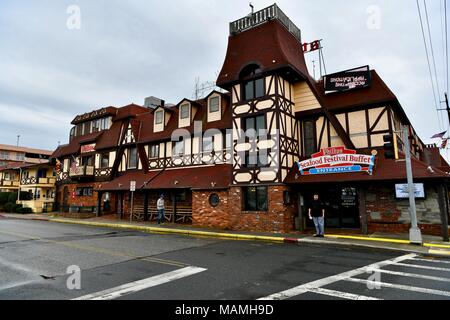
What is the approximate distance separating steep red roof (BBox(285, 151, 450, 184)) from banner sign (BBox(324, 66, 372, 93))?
4052mm

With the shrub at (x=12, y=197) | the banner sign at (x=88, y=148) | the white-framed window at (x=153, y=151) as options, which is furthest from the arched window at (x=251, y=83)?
the shrub at (x=12, y=197)

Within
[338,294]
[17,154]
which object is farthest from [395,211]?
[17,154]

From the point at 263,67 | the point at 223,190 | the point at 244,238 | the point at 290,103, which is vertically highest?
the point at 263,67

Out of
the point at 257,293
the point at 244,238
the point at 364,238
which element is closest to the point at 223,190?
the point at 244,238

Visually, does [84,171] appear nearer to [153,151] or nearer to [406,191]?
[153,151]

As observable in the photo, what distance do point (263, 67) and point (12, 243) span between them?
48.3 feet

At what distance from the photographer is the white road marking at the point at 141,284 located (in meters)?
5.54

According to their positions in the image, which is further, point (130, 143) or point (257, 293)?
point (130, 143)

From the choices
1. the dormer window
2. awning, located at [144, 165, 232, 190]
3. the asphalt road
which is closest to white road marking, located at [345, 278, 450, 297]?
the asphalt road

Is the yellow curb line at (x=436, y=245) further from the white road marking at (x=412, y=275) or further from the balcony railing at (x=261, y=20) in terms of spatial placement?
the balcony railing at (x=261, y=20)

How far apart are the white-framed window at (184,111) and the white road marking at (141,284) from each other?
630 inches

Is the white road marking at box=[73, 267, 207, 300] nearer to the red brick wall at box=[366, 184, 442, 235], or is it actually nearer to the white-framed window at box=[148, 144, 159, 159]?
the red brick wall at box=[366, 184, 442, 235]
